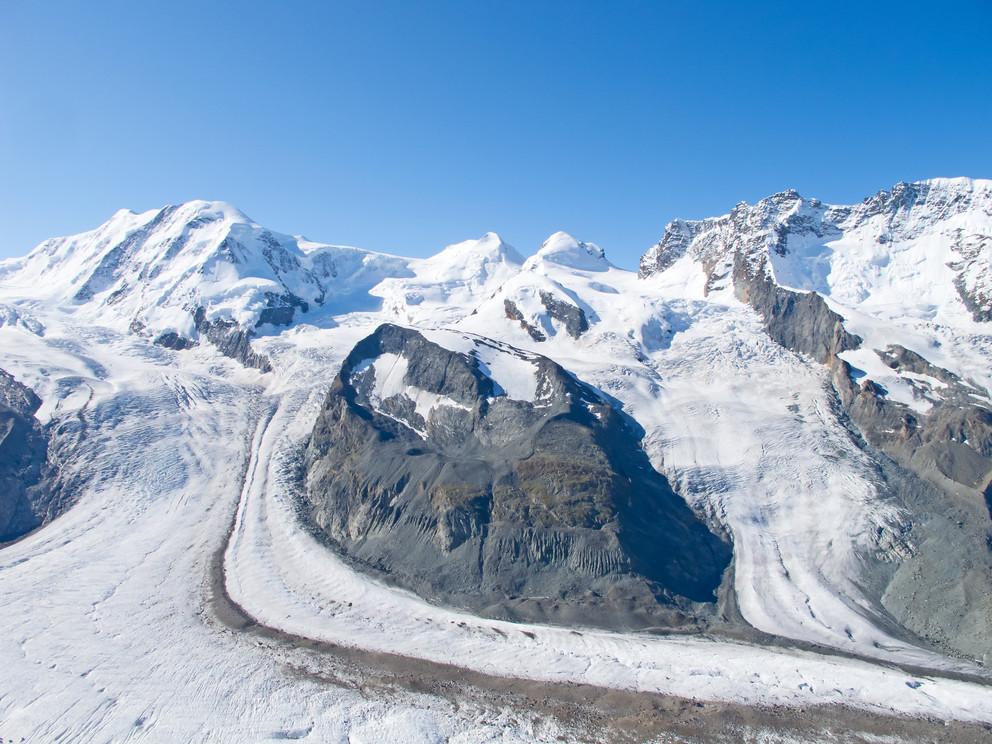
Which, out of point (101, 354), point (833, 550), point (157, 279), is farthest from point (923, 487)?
point (157, 279)

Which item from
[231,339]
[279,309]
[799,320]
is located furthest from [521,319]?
[231,339]

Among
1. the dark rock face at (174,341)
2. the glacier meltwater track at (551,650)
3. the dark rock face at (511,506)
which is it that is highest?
the dark rock face at (174,341)

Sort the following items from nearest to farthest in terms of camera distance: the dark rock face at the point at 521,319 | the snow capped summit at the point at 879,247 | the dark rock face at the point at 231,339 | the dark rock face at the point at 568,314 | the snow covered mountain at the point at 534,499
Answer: the snow covered mountain at the point at 534,499 → the dark rock face at the point at 568,314 → the dark rock face at the point at 521,319 → the snow capped summit at the point at 879,247 → the dark rock face at the point at 231,339

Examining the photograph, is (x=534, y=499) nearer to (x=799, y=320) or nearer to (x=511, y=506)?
(x=511, y=506)

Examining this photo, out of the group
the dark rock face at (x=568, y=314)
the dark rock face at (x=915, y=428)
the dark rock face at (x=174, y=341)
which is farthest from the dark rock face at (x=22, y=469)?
the dark rock face at (x=915, y=428)

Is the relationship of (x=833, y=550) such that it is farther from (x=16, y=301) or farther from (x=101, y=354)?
(x=16, y=301)

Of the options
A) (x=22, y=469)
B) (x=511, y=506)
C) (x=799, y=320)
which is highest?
(x=799, y=320)

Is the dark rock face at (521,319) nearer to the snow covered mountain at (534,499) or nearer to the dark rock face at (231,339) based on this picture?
the snow covered mountain at (534,499)

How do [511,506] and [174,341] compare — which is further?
[174,341]
